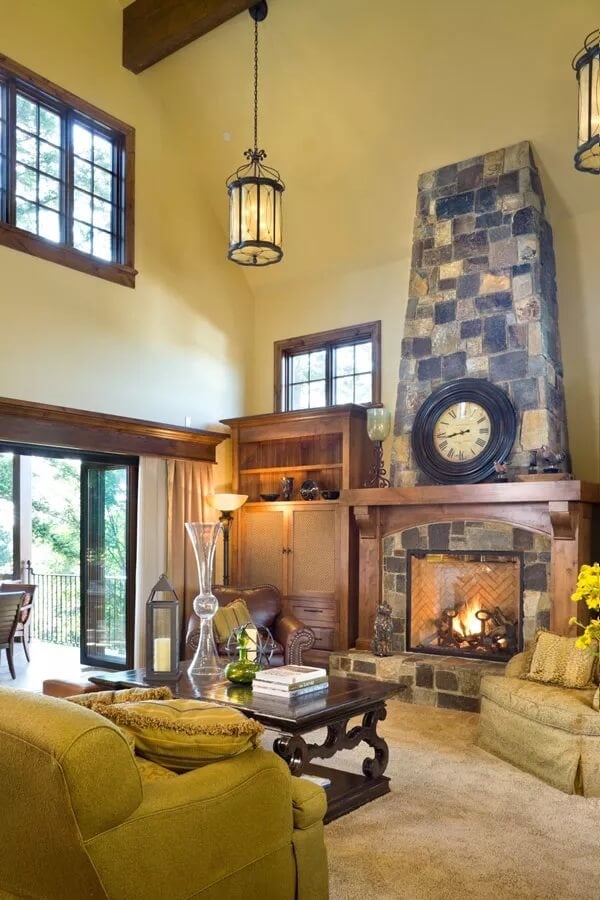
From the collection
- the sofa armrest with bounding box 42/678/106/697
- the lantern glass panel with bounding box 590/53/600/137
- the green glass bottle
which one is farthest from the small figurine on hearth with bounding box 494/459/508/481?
the sofa armrest with bounding box 42/678/106/697

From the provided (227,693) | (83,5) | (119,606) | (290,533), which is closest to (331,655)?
(290,533)

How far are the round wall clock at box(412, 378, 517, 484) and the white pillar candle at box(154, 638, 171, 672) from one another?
2.90 m

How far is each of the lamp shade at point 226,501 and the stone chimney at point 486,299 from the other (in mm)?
1522

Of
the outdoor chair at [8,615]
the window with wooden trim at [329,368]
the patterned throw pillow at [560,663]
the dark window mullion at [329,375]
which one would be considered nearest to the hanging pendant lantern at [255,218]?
the window with wooden trim at [329,368]

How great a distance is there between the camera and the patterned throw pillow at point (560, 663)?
14.5 ft

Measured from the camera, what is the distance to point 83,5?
6461 mm

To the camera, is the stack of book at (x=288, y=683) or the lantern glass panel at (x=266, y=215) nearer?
the stack of book at (x=288, y=683)

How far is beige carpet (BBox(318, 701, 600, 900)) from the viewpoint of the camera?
2895 mm

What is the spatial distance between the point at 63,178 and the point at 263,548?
3.67 m

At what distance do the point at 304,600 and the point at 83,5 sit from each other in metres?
5.39

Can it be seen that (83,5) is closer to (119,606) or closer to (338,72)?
(338,72)

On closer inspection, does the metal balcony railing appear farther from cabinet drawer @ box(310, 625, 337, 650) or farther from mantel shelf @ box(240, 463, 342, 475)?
cabinet drawer @ box(310, 625, 337, 650)

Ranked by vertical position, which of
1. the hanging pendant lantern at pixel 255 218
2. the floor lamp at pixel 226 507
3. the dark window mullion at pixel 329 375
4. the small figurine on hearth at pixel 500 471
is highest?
the hanging pendant lantern at pixel 255 218

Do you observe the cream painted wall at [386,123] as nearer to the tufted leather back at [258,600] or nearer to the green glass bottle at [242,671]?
the tufted leather back at [258,600]
